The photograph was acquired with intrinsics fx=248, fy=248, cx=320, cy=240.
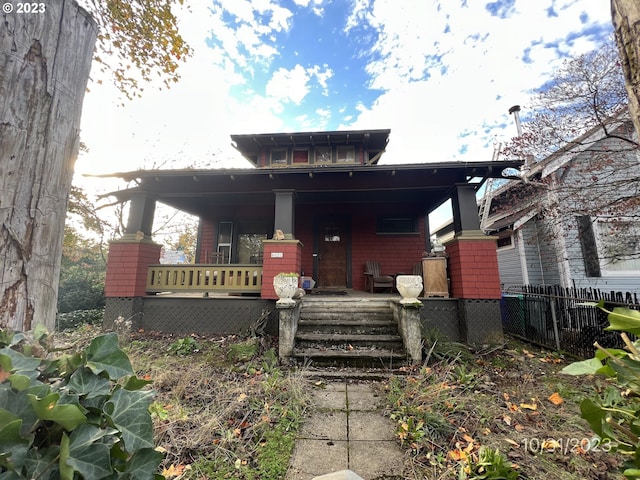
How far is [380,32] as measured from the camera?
7.52 meters

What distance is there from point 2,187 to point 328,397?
3233 millimetres

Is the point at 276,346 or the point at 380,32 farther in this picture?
the point at 380,32

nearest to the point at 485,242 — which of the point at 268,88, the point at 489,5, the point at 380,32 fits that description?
the point at 489,5

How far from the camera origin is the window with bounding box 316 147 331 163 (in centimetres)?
897

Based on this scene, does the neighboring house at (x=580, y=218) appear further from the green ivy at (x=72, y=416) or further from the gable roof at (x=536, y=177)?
the green ivy at (x=72, y=416)

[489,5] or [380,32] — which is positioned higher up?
[380,32]

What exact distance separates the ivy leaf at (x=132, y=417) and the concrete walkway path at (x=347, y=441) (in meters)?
1.71

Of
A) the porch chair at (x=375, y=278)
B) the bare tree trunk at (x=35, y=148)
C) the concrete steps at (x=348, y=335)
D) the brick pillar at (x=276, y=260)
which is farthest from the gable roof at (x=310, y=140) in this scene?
the bare tree trunk at (x=35, y=148)

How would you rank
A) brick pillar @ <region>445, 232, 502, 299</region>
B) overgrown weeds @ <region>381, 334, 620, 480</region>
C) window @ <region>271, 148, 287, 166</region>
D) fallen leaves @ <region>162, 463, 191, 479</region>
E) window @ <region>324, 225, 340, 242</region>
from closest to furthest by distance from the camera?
fallen leaves @ <region>162, 463, 191, 479</region>, overgrown weeds @ <region>381, 334, 620, 480</region>, brick pillar @ <region>445, 232, 502, 299</region>, window @ <region>324, 225, 340, 242</region>, window @ <region>271, 148, 287, 166</region>

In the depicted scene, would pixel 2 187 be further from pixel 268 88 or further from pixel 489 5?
pixel 268 88

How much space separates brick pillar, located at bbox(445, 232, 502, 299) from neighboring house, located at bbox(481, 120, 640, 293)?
67cm

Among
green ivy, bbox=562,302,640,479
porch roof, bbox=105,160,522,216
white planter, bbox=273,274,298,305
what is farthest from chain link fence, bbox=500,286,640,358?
white planter, bbox=273,274,298,305
